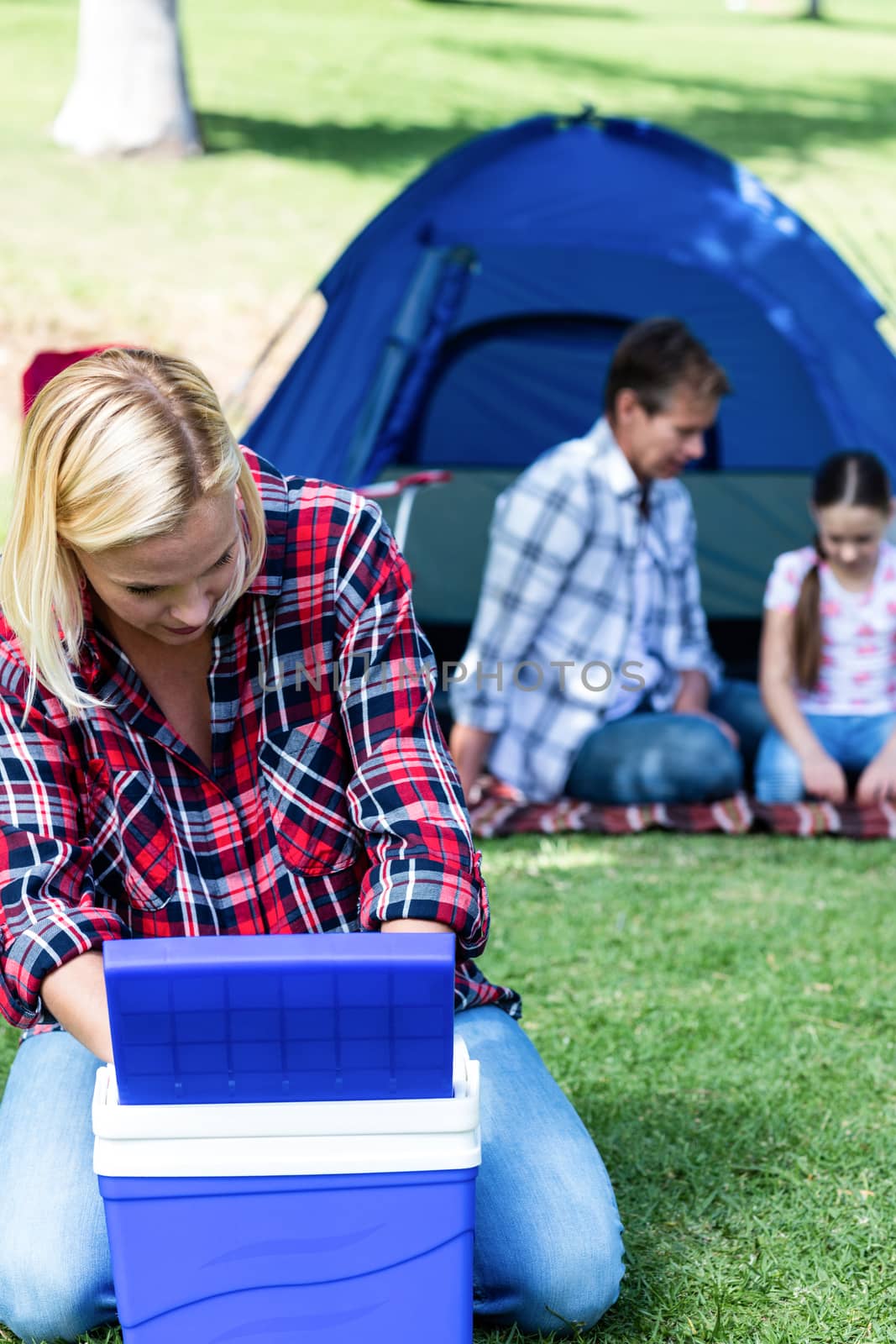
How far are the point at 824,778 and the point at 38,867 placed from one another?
191cm

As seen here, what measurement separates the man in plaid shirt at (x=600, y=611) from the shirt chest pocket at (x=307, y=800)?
4.94 ft

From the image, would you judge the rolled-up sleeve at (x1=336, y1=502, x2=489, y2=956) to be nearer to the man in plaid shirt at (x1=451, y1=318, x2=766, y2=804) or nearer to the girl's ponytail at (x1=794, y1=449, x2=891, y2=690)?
the man in plaid shirt at (x1=451, y1=318, x2=766, y2=804)

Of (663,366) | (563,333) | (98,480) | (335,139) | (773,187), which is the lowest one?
(98,480)

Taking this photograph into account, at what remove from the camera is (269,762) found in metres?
1.40

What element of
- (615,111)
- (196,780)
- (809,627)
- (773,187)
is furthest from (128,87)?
(196,780)

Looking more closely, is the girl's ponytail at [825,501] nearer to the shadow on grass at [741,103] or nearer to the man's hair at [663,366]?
the man's hair at [663,366]

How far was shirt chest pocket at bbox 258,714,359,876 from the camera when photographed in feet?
4.58

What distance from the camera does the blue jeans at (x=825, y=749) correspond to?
9.63 ft

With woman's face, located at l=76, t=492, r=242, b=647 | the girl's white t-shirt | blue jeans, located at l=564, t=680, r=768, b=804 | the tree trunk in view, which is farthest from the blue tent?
the tree trunk

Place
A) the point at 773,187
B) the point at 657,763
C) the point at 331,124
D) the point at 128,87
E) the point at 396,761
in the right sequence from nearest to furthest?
the point at 396,761 < the point at 657,763 < the point at 128,87 < the point at 773,187 < the point at 331,124

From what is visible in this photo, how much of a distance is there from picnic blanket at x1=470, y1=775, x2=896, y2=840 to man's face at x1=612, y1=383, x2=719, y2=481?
64cm

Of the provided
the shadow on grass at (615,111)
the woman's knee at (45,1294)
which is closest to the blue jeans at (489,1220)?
the woman's knee at (45,1294)

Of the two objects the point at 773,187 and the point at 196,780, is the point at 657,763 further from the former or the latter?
the point at 773,187

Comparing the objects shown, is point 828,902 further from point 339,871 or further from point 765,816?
point 339,871
